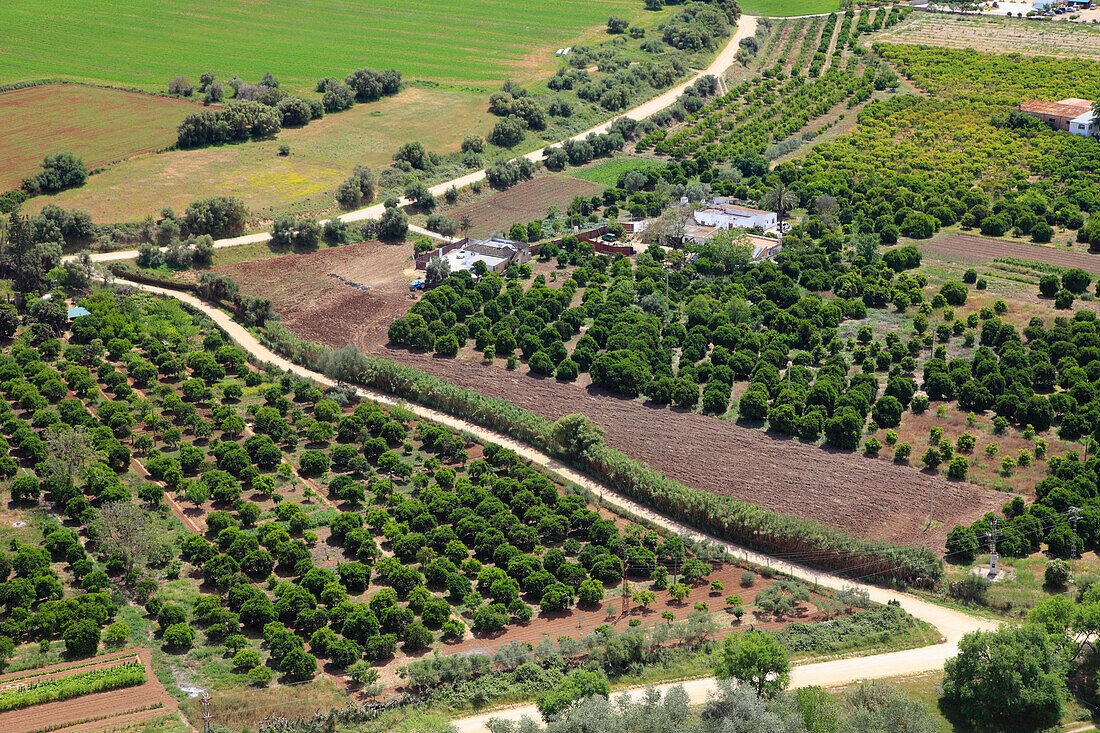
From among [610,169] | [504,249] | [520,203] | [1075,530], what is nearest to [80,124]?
[520,203]

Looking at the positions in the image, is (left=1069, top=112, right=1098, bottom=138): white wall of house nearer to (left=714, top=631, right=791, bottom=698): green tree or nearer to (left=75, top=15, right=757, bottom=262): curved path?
(left=75, top=15, right=757, bottom=262): curved path

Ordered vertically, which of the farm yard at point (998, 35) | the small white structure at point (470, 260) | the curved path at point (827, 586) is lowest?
the curved path at point (827, 586)

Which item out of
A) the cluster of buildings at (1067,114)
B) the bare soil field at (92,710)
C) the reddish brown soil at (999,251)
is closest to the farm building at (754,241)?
the reddish brown soil at (999,251)

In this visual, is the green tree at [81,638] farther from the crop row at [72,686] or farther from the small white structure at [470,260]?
the small white structure at [470,260]

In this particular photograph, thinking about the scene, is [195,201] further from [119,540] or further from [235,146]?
[119,540]

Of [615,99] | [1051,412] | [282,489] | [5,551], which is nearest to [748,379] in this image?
[1051,412]

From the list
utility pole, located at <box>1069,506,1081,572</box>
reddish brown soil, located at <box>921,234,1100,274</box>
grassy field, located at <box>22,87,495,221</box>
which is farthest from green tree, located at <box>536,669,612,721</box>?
grassy field, located at <box>22,87,495,221</box>
